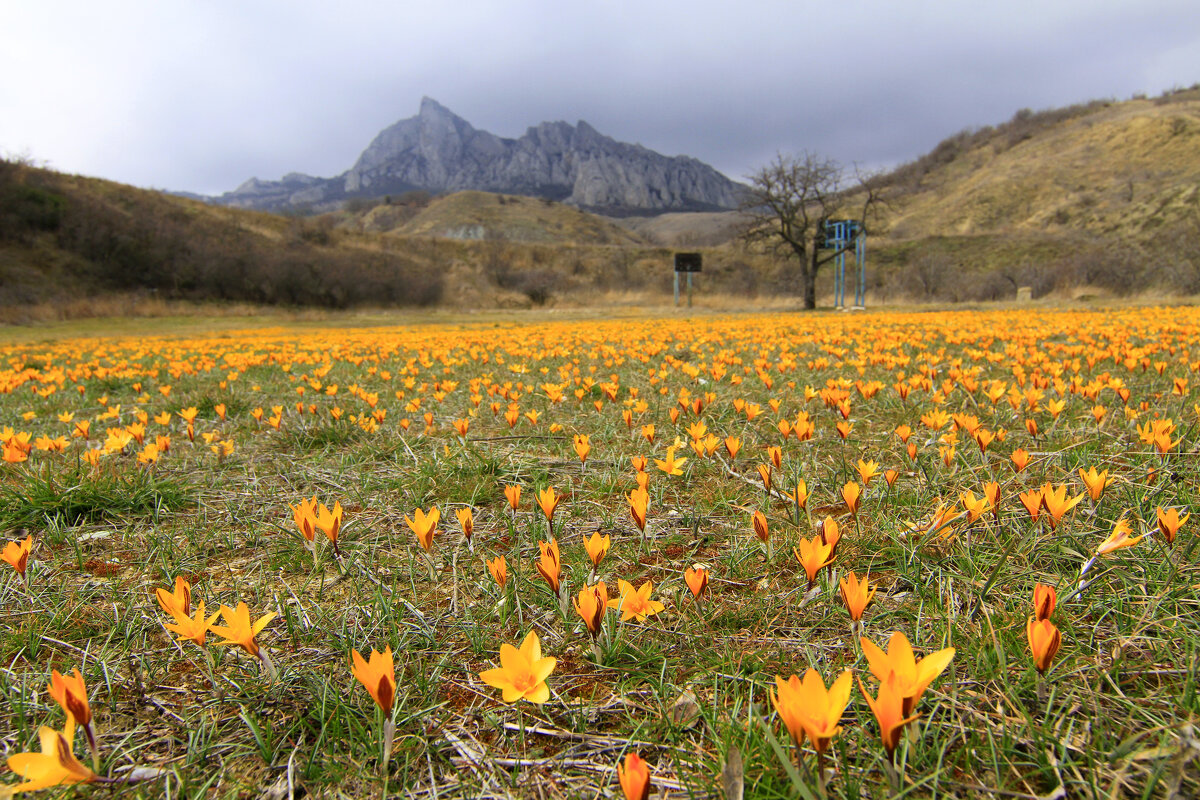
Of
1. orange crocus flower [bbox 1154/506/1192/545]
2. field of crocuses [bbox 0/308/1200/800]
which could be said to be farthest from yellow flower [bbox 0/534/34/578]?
orange crocus flower [bbox 1154/506/1192/545]

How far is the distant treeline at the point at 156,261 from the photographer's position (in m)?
30.6

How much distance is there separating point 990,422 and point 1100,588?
1922 millimetres

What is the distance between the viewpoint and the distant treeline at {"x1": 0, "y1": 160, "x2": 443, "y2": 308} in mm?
30609

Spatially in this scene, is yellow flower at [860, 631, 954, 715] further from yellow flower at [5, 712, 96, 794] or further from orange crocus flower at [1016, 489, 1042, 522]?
yellow flower at [5, 712, 96, 794]

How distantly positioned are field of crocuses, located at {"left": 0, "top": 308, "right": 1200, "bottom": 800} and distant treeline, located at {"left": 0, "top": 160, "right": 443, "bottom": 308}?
110ft

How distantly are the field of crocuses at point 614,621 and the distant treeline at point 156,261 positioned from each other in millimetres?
33490

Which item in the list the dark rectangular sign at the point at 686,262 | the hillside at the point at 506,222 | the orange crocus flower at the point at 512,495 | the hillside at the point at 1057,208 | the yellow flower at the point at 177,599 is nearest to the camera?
the yellow flower at the point at 177,599

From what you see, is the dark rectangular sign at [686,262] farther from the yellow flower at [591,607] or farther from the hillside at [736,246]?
the yellow flower at [591,607]

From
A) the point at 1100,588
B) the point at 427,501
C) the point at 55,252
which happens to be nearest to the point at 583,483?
the point at 427,501

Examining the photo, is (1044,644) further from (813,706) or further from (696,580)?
(696,580)

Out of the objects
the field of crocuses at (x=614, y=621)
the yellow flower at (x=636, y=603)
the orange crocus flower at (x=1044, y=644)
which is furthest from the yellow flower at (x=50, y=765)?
the orange crocus flower at (x=1044, y=644)

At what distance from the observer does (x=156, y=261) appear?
105 ft

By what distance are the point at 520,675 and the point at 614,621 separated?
1.17ft

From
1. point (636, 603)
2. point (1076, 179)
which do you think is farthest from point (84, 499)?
point (1076, 179)
